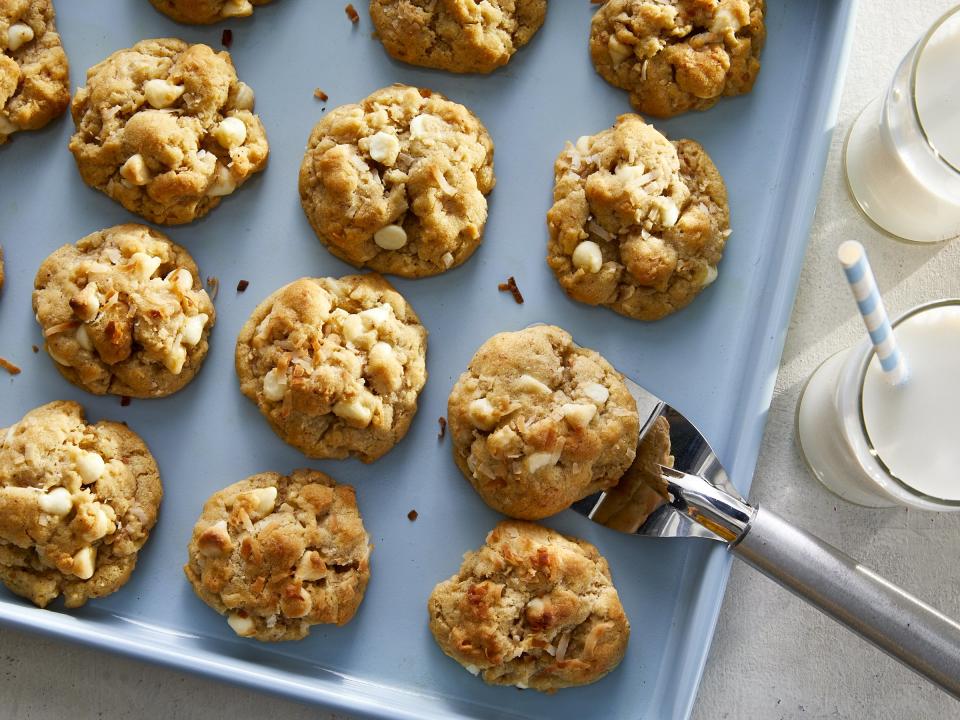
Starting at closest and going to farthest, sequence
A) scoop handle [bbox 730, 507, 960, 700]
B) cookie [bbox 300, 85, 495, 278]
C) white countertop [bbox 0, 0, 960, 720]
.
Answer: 1. scoop handle [bbox 730, 507, 960, 700]
2. cookie [bbox 300, 85, 495, 278]
3. white countertop [bbox 0, 0, 960, 720]

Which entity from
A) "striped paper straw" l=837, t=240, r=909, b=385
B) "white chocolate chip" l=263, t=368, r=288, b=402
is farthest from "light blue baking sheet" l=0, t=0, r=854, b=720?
"striped paper straw" l=837, t=240, r=909, b=385

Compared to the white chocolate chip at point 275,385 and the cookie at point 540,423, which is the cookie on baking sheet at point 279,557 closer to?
the white chocolate chip at point 275,385

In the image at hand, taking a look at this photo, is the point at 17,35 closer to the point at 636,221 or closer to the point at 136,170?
the point at 136,170

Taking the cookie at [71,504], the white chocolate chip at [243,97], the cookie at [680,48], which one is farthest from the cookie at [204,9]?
the cookie at [71,504]

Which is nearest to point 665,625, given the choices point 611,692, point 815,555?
point 611,692

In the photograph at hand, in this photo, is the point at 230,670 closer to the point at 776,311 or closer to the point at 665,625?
the point at 665,625

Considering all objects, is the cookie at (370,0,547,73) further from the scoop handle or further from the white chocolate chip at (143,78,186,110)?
the scoop handle

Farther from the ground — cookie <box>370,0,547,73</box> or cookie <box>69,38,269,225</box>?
cookie <box>370,0,547,73</box>

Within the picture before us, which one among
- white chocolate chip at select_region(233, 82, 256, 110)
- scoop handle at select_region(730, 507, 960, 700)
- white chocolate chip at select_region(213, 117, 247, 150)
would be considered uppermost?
white chocolate chip at select_region(233, 82, 256, 110)
